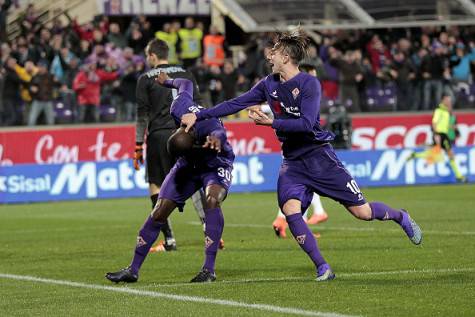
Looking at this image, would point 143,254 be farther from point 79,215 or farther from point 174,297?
point 79,215

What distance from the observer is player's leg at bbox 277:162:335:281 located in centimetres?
1061

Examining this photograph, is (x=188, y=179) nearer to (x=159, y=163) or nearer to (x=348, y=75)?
(x=159, y=163)

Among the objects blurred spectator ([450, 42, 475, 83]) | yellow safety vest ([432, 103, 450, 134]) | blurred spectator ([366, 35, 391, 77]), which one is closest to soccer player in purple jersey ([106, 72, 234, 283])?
yellow safety vest ([432, 103, 450, 134])

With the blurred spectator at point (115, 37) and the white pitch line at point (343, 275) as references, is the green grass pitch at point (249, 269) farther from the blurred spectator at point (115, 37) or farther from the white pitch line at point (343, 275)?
the blurred spectator at point (115, 37)

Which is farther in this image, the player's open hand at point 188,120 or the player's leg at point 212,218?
the player's leg at point 212,218

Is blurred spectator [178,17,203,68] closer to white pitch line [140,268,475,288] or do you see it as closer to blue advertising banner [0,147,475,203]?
blue advertising banner [0,147,475,203]

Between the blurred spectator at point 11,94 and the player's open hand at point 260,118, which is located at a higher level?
the player's open hand at point 260,118

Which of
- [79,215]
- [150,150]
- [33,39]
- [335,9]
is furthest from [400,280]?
[335,9]

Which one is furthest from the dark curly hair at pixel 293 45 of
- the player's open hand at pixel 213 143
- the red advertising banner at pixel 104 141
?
the red advertising banner at pixel 104 141

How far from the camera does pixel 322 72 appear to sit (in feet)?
98.6

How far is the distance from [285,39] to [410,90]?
21.8 metres

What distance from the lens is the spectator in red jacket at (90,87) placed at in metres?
28.2

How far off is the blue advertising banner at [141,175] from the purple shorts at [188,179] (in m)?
15.2

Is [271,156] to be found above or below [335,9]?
below
